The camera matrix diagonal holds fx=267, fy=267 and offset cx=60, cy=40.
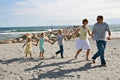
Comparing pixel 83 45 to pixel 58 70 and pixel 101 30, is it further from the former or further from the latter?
pixel 58 70

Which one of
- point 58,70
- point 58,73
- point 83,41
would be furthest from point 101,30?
point 58,73

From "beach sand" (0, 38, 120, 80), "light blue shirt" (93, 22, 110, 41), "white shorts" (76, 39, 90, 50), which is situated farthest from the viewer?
"white shorts" (76, 39, 90, 50)

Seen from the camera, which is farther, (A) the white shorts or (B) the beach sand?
(A) the white shorts

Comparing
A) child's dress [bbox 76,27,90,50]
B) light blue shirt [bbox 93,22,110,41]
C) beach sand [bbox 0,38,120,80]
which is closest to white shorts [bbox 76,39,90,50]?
child's dress [bbox 76,27,90,50]

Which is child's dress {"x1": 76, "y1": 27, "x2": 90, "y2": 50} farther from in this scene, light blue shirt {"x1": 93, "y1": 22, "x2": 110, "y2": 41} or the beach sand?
light blue shirt {"x1": 93, "y1": 22, "x2": 110, "y2": 41}

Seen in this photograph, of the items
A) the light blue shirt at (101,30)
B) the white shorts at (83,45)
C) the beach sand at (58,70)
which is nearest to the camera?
the beach sand at (58,70)

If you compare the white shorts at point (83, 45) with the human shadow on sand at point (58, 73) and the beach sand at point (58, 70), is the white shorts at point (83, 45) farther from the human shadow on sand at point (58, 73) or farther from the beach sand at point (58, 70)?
the human shadow on sand at point (58, 73)

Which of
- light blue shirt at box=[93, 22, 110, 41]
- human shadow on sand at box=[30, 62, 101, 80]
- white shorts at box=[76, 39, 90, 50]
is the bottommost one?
human shadow on sand at box=[30, 62, 101, 80]

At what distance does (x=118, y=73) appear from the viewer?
28.0 feet

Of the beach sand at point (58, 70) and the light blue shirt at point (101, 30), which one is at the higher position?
the light blue shirt at point (101, 30)

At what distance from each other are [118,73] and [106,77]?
2.16 ft

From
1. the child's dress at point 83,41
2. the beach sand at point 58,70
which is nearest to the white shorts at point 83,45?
the child's dress at point 83,41

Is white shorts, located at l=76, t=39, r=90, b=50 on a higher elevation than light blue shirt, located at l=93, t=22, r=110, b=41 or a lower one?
lower

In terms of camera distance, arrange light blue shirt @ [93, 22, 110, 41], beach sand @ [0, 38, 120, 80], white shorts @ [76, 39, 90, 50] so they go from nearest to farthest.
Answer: beach sand @ [0, 38, 120, 80] → light blue shirt @ [93, 22, 110, 41] → white shorts @ [76, 39, 90, 50]
